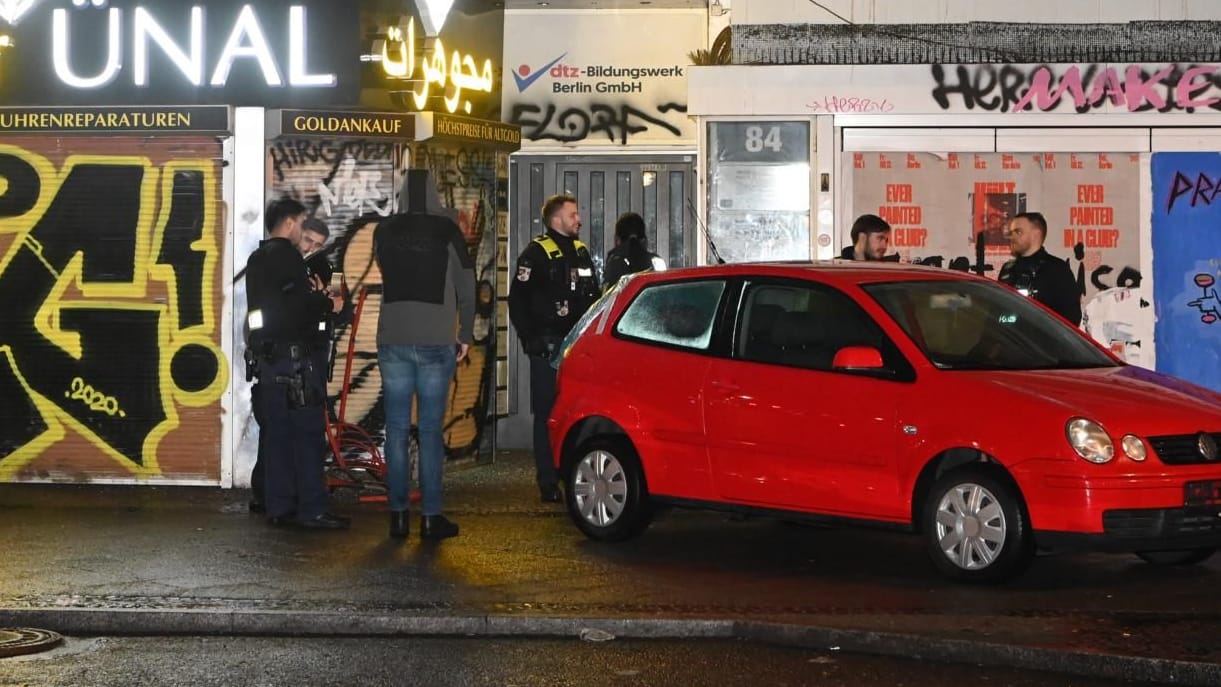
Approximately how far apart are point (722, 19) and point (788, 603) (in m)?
7.66

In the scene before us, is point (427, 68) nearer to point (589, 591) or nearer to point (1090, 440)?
point (589, 591)

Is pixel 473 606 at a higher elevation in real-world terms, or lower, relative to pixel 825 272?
lower

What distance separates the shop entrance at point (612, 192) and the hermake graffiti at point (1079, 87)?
2222 millimetres

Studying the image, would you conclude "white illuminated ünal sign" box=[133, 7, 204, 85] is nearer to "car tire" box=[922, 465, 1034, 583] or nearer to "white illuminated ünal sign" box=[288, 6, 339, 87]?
"white illuminated ünal sign" box=[288, 6, 339, 87]

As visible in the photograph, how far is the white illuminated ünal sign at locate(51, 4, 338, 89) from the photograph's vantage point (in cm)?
1271

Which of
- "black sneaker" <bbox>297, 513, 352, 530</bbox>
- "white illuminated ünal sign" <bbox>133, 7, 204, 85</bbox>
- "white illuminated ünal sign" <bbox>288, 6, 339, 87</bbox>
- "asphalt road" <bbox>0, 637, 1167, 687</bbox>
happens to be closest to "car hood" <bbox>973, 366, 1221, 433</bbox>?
"asphalt road" <bbox>0, 637, 1167, 687</bbox>

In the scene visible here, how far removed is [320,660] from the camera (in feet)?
→ 25.5

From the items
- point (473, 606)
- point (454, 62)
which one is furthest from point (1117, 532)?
point (454, 62)

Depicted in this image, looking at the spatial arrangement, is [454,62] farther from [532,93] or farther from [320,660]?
[320,660]

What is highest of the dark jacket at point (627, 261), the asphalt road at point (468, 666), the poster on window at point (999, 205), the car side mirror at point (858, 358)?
the poster on window at point (999, 205)

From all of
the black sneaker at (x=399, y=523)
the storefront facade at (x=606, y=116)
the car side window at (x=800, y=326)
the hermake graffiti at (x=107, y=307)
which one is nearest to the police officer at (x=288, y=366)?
the black sneaker at (x=399, y=523)

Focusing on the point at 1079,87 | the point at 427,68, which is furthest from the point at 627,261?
the point at 1079,87

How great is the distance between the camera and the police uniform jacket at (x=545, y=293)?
1220cm

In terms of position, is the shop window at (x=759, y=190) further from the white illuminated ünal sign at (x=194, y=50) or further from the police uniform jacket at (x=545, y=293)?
the white illuminated ünal sign at (x=194, y=50)
